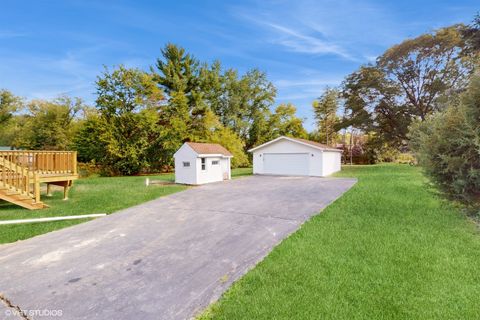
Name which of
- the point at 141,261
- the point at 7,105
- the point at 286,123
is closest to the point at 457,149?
the point at 141,261

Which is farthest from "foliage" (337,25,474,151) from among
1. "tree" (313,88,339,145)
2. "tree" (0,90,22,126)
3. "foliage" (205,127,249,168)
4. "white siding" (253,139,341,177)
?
"tree" (0,90,22,126)

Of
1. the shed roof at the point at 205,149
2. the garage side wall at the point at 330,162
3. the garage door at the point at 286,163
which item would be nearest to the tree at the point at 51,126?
the shed roof at the point at 205,149

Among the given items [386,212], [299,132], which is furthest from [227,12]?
[299,132]

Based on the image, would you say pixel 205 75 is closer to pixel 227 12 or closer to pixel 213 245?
pixel 227 12

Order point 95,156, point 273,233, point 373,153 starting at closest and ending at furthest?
point 273,233
point 95,156
point 373,153

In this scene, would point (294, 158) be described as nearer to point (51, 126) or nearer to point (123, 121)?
point (123, 121)

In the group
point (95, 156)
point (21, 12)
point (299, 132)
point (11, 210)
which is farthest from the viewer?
point (299, 132)

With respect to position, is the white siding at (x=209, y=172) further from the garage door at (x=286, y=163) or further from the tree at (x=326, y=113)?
the tree at (x=326, y=113)

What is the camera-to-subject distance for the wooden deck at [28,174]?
7.95 meters

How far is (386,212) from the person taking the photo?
699cm

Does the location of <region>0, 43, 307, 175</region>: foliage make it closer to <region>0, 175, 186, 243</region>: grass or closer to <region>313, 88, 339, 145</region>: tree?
<region>313, 88, 339, 145</region>: tree

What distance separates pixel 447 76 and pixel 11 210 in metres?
31.2

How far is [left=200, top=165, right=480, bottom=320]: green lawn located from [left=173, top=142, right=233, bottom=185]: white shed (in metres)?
8.90

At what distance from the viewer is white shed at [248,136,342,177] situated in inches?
703
